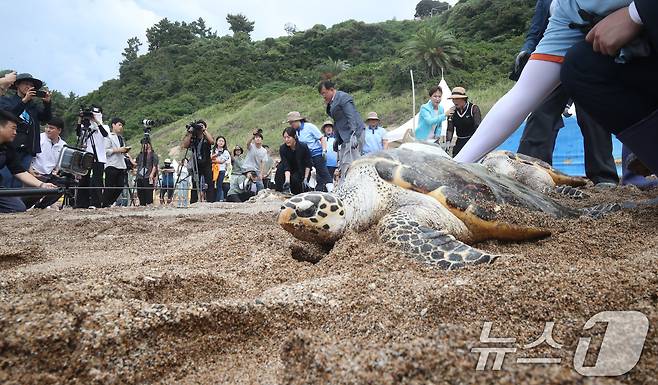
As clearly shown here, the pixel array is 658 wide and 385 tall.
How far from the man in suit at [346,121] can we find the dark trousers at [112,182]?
2858 mm

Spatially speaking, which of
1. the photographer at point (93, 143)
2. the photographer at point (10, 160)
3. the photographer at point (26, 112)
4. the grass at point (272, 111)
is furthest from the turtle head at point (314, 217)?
the grass at point (272, 111)

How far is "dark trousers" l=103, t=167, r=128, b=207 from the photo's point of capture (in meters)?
5.56

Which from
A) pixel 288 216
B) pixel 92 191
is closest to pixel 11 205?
pixel 92 191

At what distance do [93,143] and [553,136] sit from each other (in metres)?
4.77

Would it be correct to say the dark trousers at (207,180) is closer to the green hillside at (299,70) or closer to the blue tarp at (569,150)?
the blue tarp at (569,150)

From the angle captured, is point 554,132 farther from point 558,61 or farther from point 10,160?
point 10,160

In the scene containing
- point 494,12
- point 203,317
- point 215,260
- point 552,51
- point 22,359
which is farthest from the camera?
point 494,12

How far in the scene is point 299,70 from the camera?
38.8 m

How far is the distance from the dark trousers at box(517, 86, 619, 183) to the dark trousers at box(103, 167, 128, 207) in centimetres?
469

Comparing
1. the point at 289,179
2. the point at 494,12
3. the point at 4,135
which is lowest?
the point at 289,179

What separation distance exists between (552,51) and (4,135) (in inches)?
138

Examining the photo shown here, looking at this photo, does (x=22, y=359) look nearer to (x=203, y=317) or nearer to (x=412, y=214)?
(x=203, y=317)

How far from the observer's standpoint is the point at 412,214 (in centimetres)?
164

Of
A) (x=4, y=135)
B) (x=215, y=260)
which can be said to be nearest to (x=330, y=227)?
(x=215, y=260)
